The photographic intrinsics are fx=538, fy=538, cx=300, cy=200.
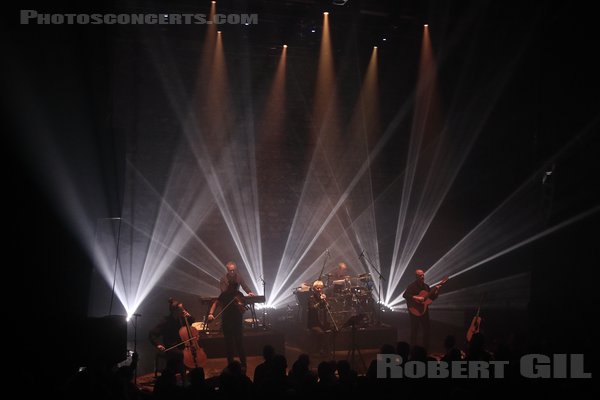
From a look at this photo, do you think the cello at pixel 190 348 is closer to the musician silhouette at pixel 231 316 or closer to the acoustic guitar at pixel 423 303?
the musician silhouette at pixel 231 316

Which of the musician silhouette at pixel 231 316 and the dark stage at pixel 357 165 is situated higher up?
the dark stage at pixel 357 165

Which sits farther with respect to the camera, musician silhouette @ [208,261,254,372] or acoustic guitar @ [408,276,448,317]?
acoustic guitar @ [408,276,448,317]

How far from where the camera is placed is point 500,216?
11.6 metres

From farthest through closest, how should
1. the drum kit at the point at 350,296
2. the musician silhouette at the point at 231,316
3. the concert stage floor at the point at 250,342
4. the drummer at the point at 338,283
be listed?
the drummer at the point at 338,283 → the drum kit at the point at 350,296 → the concert stage floor at the point at 250,342 → the musician silhouette at the point at 231,316

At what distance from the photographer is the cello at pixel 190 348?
23.0 feet

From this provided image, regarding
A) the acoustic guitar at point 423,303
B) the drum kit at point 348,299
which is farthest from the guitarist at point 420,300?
the drum kit at point 348,299

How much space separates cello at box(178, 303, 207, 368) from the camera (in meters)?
7.02

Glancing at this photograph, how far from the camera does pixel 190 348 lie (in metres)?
7.04

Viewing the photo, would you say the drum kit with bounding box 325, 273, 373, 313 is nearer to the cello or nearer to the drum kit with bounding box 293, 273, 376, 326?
the drum kit with bounding box 293, 273, 376, 326

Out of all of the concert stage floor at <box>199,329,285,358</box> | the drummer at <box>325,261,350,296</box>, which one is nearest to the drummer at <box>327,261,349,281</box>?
the drummer at <box>325,261,350,296</box>

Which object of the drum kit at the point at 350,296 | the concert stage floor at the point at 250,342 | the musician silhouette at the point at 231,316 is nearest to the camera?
the musician silhouette at the point at 231,316

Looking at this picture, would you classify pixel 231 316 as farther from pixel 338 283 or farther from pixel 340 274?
pixel 340 274

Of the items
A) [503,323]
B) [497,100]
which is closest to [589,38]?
[497,100]

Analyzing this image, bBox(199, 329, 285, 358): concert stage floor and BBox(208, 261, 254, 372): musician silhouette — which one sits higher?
BBox(208, 261, 254, 372): musician silhouette
